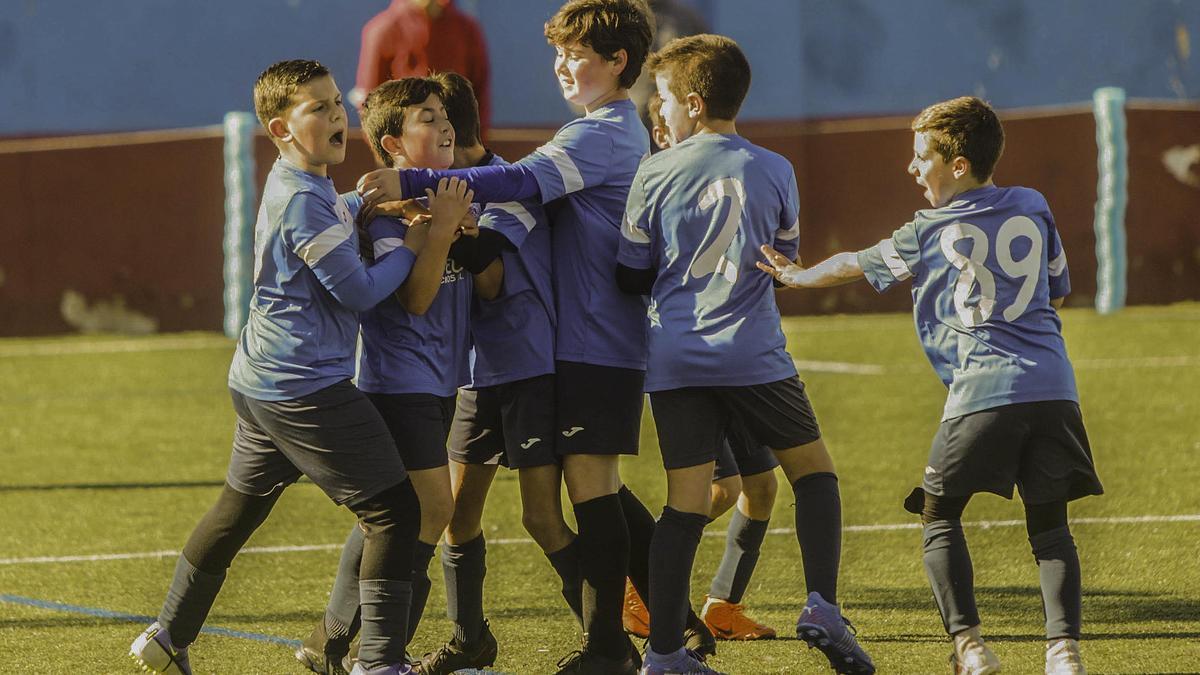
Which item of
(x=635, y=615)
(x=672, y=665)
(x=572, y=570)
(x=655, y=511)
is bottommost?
(x=655, y=511)

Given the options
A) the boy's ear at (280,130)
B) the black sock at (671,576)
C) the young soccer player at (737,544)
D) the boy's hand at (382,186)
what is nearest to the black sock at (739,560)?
the young soccer player at (737,544)

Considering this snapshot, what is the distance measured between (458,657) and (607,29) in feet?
5.36

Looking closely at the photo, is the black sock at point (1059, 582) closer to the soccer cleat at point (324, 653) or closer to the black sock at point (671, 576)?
the black sock at point (671, 576)

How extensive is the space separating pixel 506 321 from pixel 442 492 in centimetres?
45

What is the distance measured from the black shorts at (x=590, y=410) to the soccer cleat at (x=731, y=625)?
28.7 inches

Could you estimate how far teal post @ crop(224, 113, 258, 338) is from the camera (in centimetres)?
1494

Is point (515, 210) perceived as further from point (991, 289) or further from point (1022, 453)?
point (1022, 453)

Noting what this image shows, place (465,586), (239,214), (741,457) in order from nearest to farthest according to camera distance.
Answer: (465,586)
(741,457)
(239,214)

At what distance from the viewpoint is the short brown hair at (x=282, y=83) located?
4.34 metres

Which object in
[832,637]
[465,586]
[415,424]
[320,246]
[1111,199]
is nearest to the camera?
[320,246]

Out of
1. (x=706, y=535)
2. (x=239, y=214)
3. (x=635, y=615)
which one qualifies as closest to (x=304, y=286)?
(x=635, y=615)

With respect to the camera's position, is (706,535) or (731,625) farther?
(706,535)

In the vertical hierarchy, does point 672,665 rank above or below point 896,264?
below

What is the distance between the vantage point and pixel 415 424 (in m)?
4.39
